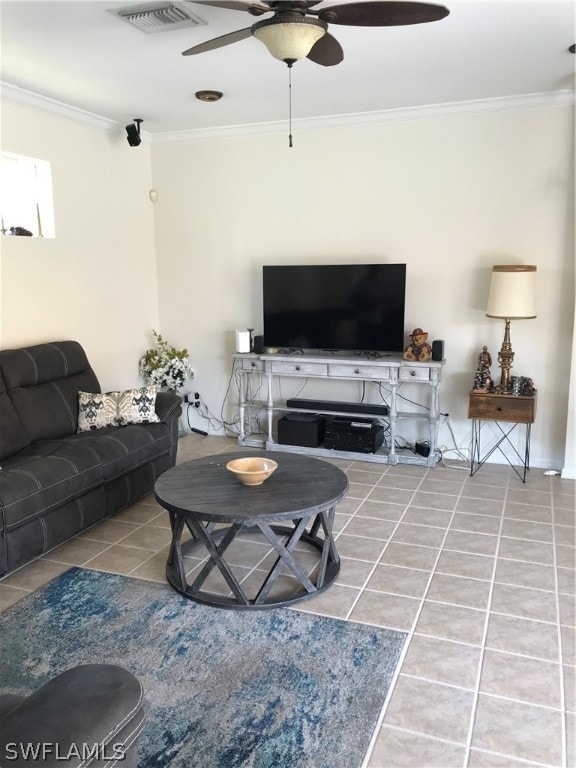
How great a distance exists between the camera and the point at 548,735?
1.87 m

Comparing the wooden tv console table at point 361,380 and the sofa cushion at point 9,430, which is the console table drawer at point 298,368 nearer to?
the wooden tv console table at point 361,380

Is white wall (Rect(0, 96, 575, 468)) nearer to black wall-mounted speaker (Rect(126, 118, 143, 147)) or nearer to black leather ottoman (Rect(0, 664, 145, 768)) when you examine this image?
black wall-mounted speaker (Rect(126, 118, 143, 147))

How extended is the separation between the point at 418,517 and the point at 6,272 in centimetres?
299

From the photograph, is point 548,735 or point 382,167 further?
point 382,167

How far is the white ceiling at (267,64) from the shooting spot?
106 inches

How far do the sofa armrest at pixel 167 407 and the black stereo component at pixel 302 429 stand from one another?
0.95 metres

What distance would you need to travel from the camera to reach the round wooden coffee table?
2492 mm

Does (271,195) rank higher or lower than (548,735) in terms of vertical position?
higher

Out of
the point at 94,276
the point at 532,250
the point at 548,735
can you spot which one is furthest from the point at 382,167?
the point at 548,735

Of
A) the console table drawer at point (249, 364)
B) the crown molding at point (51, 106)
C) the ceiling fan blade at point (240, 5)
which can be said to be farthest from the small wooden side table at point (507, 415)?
the crown molding at point (51, 106)

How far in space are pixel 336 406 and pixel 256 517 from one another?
93.1 inches

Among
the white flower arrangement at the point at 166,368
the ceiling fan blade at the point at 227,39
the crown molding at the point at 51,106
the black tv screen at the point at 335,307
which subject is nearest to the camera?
the ceiling fan blade at the point at 227,39

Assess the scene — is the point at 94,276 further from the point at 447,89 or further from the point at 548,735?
the point at 548,735

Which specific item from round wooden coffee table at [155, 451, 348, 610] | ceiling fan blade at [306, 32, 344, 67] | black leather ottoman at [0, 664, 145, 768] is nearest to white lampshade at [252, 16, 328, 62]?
ceiling fan blade at [306, 32, 344, 67]
